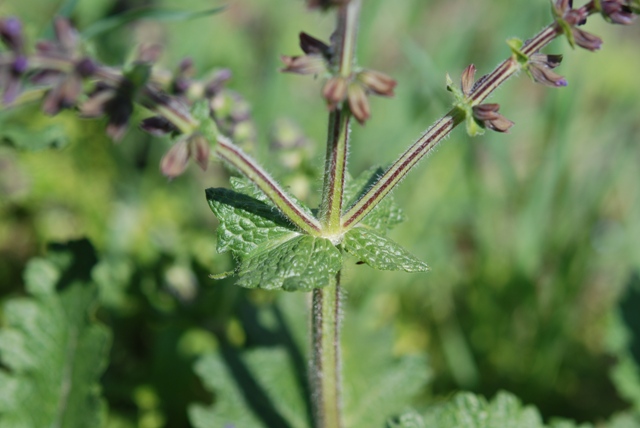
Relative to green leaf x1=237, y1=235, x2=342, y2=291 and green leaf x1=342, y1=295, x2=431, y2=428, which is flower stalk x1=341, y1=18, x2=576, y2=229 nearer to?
green leaf x1=237, y1=235, x2=342, y2=291

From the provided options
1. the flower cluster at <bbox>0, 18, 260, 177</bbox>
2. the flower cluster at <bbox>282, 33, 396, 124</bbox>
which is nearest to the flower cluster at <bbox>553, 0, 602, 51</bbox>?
the flower cluster at <bbox>282, 33, 396, 124</bbox>

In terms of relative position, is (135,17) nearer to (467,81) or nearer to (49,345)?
(49,345)

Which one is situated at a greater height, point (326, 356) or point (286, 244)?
point (286, 244)

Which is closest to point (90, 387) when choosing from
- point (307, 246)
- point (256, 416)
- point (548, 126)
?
point (256, 416)

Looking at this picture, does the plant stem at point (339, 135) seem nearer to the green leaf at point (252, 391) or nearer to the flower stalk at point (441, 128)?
the flower stalk at point (441, 128)

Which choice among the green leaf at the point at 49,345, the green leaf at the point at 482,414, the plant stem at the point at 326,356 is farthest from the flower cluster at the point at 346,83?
the green leaf at the point at 49,345

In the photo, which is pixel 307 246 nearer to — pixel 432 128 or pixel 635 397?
pixel 432 128

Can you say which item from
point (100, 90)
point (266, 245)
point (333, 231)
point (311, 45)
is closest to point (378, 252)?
point (333, 231)
